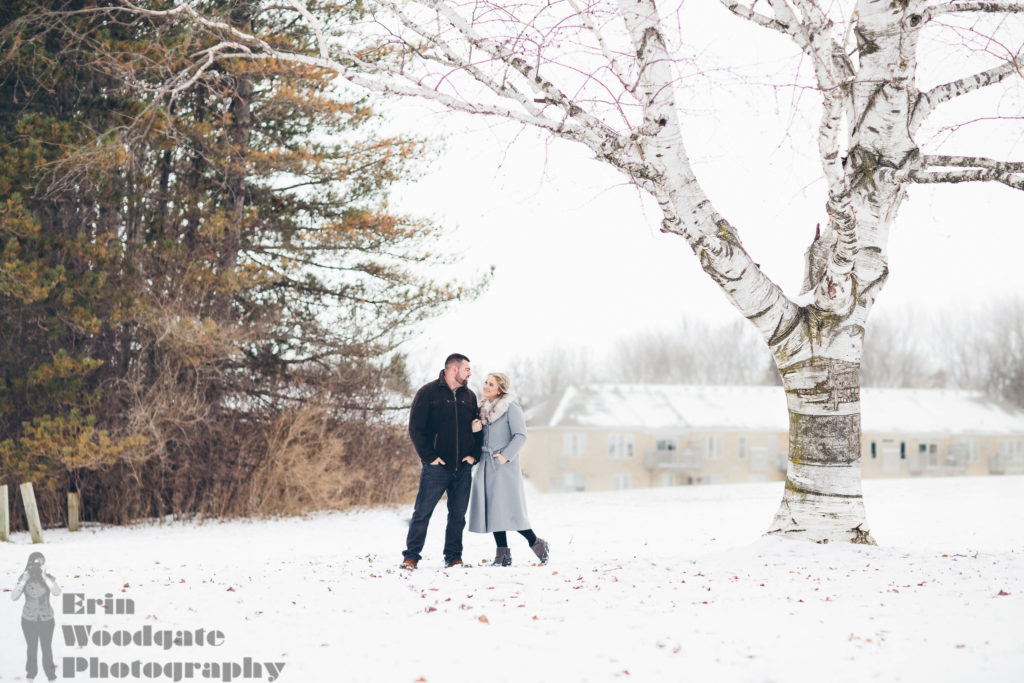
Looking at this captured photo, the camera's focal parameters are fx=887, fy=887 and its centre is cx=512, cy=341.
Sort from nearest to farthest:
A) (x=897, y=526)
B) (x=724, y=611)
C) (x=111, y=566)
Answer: (x=724, y=611) < (x=111, y=566) < (x=897, y=526)

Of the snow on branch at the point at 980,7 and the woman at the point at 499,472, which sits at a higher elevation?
the snow on branch at the point at 980,7

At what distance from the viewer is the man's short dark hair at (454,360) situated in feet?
24.8

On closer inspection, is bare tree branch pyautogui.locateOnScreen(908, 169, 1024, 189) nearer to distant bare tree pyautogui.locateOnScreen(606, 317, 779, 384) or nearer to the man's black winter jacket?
the man's black winter jacket

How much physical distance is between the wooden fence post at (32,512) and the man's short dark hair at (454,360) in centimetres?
878

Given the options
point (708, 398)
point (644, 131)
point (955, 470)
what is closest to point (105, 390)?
point (644, 131)

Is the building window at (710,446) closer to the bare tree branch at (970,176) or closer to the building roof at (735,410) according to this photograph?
the building roof at (735,410)

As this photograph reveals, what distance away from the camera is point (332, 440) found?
15969mm

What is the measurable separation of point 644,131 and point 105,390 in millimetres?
11038

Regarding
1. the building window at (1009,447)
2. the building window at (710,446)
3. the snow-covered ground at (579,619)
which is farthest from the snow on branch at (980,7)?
the building window at (1009,447)

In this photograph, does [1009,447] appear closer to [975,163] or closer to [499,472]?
[975,163]

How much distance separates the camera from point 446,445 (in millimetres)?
7523

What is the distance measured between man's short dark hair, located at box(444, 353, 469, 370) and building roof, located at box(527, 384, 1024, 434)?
34769mm

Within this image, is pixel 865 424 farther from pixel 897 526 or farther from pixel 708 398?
pixel 897 526

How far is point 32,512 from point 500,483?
29.4 ft
